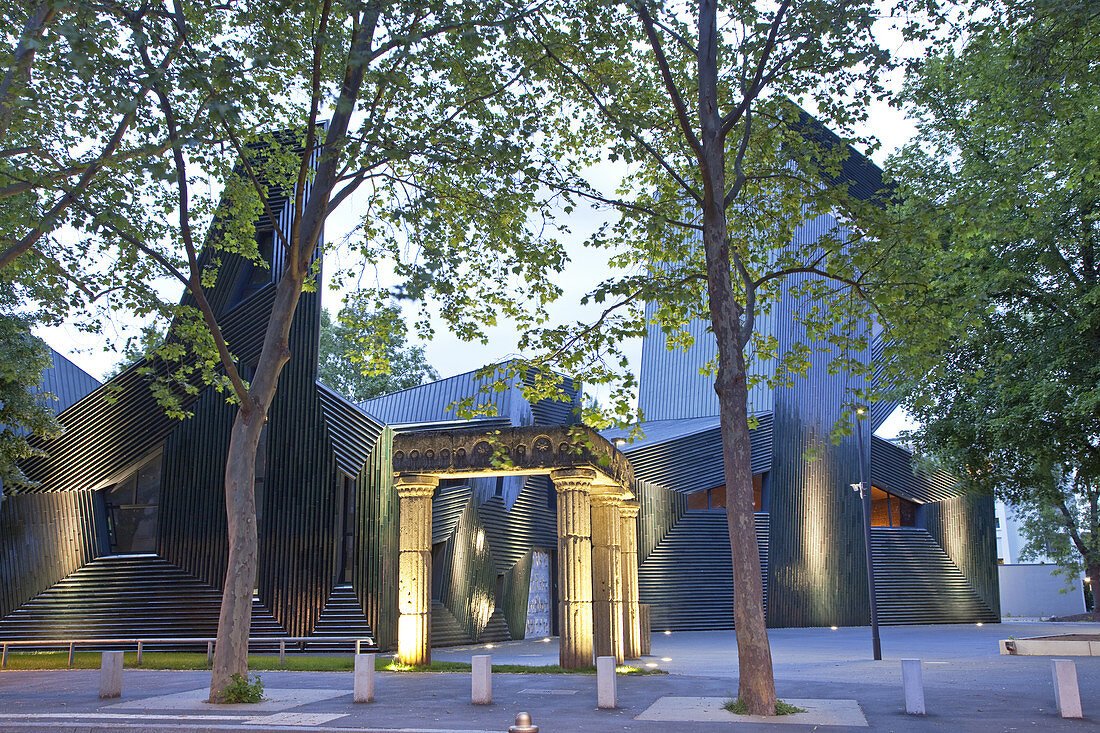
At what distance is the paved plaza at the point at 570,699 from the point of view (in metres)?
10.3

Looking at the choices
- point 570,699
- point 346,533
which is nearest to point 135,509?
point 346,533

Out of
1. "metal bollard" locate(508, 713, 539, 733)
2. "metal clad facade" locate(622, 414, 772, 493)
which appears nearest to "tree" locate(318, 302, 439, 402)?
"metal clad facade" locate(622, 414, 772, 493)

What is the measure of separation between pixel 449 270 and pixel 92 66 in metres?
6.33

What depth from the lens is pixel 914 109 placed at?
24.9m

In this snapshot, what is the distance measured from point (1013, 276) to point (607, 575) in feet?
38.3

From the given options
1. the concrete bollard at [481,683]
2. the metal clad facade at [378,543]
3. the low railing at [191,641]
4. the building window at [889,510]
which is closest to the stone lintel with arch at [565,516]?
the low railing at [191,641]

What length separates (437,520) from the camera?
23.8m

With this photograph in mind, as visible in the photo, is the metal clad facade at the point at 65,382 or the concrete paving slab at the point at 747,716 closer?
the concrete paving slab at the point at 747,716

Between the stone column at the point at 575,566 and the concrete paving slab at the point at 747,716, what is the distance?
4.30 m

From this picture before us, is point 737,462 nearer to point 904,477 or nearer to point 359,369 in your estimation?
point 904,477

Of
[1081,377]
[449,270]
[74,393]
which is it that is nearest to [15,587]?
[74,393]

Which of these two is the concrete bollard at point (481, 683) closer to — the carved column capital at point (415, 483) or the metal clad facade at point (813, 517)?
the carved column capital at point (415, 483)

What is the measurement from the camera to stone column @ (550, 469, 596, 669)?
16.6 metres

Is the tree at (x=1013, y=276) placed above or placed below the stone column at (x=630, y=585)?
above
